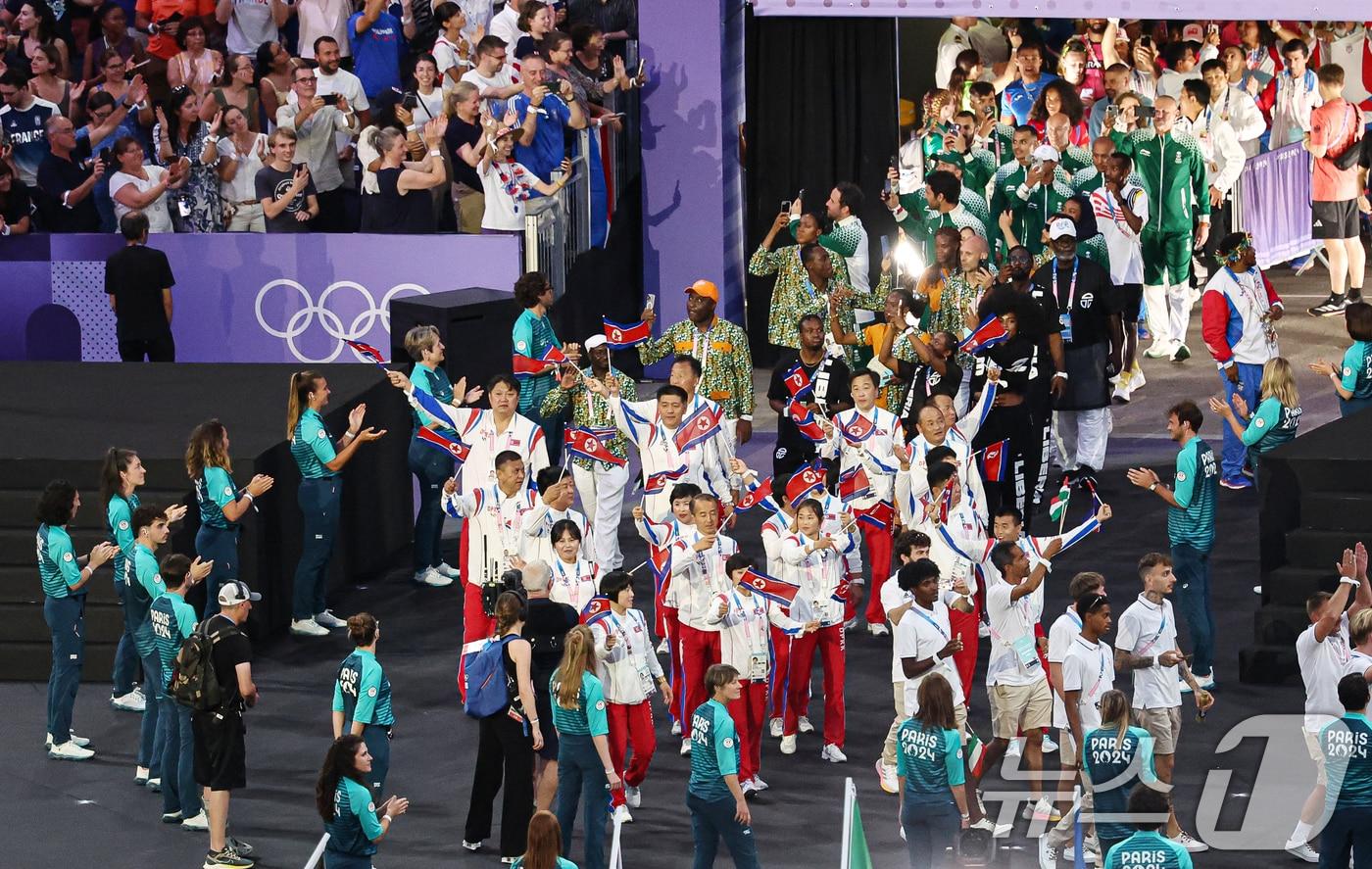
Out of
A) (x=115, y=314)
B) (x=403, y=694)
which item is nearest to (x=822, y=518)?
(x=403, y=694)

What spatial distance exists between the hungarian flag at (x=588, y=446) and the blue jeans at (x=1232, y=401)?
469cm

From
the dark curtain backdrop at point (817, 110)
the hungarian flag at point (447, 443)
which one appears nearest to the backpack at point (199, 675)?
the hungarian flag at point (447, 443)

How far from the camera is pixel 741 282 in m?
21.4

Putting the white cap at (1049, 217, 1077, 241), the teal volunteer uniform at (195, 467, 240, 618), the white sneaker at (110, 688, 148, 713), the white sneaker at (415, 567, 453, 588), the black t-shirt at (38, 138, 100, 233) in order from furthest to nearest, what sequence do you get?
the black t-shirt at (38, 138, 100, 233) → the white cap at (1049, 217, 1077, 241) → the white sneaker at (415, 567, 453, 588) → the white sneaker at (110, 688, 148, 713) → the teal volunteer uniform at (195, 467, 240, 618)

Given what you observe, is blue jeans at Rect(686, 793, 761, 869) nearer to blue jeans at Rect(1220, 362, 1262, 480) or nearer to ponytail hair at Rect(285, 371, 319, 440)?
ponytail hair at Rect(285, 371, 319, 440)

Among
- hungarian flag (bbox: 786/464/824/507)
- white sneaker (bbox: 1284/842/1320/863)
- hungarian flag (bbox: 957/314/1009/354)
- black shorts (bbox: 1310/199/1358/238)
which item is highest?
black shorts (bbox: 1310/199/1358/238)

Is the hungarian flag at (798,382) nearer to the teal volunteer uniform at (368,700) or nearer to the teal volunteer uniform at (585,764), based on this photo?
the teal volunteer uniform at (585,764)

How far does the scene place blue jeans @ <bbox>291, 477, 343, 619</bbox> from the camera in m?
14.8

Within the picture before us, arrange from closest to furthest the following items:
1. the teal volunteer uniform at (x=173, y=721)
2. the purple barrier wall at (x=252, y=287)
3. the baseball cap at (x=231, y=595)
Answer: the baseball cap at (x=231, y=595) → the teal volunteer uniform at (x=173, y=721) → the purple barrier wall at (x=252, y=287)

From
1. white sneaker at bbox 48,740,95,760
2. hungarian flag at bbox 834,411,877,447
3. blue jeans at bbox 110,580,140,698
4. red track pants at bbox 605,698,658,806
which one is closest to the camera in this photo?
red track pants at bbox 605,698,658,806

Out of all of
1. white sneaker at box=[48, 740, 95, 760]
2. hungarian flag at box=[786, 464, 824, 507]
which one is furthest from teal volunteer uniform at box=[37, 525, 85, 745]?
hungarian flag at box=[786, 464, 824, 507]

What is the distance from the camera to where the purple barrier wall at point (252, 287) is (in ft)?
61.0

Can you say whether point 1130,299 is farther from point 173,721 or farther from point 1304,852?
point 173,721

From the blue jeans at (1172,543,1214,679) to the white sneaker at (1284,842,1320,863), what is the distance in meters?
2.16
